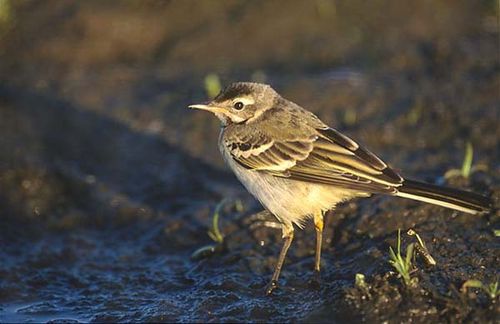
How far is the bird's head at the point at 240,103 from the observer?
8.29m

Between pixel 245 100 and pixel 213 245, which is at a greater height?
pixel 245 100

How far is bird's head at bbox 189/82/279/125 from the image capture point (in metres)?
8.29

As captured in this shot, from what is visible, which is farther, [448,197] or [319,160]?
[319,160]

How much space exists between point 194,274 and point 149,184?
7.01 feet

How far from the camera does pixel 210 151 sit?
10555mm

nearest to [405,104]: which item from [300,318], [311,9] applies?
[311,9]

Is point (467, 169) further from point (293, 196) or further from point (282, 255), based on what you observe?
point (282, 255)

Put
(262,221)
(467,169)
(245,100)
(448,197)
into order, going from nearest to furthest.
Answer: (448,197), (245,100), (467,169), (262,221)

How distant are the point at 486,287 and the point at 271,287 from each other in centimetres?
200

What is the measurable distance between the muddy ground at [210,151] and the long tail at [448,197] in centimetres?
54

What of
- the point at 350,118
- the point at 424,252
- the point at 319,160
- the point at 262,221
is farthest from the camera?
the point at 350,118

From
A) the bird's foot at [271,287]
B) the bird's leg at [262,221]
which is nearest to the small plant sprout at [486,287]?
the bird's foot at [271,287]

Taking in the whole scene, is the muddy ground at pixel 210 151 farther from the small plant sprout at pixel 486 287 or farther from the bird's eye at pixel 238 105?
the bird's eye at pixel 238 105

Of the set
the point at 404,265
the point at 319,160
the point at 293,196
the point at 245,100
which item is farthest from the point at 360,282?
the point at 245,100
